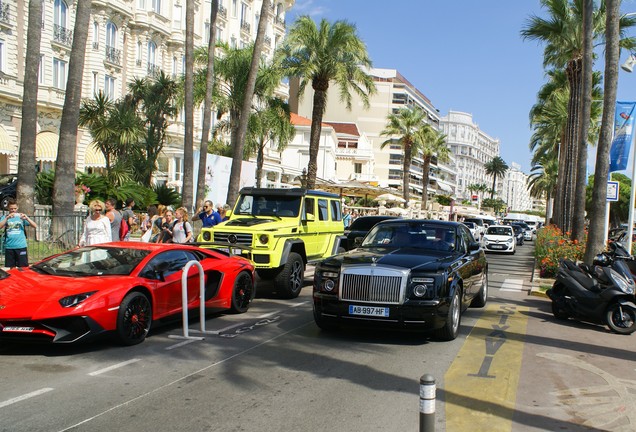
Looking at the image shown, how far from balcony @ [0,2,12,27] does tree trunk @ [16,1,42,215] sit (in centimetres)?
1691

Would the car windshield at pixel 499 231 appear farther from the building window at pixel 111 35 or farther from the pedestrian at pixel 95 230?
Result: the pedestrian at pixel 95 230

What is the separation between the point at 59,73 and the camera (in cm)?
3425

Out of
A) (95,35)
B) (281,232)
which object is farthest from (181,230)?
(95,35)

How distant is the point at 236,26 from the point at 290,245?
136 ft

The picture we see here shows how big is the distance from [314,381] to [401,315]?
1957 millimetres

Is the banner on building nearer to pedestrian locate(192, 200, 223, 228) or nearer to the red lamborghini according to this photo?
pedestrian locate(192, 200, 223, 228)

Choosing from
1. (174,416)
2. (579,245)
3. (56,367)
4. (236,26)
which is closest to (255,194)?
(56,367)

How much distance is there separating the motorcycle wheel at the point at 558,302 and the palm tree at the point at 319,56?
16.5m

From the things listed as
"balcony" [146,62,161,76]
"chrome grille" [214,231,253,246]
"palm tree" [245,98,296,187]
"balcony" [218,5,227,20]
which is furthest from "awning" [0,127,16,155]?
"balcony" [218,5,227,20]

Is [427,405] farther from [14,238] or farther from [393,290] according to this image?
[14,238]

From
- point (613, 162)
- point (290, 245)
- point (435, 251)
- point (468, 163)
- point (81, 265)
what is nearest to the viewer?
point (81, 265)

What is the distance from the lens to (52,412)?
5.36m

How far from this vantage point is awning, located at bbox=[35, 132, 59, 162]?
3222 centimetres

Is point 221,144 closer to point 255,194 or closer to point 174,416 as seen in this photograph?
point 255,194
